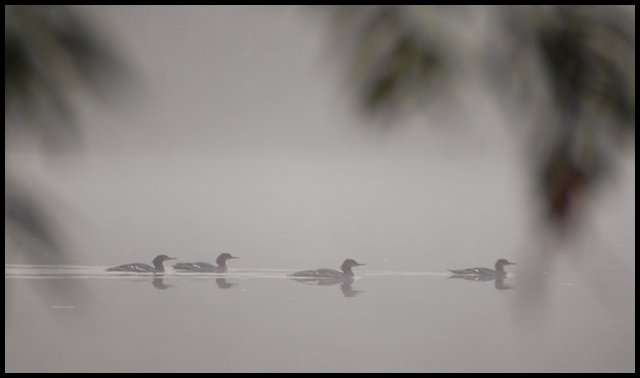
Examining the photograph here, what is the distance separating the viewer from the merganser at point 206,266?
8711 mm

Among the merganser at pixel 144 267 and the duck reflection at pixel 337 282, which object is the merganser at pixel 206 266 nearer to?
the merganser at pixel 144 267

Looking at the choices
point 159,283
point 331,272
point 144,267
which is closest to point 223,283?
point 159,283

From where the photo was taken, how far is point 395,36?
47 centimetres

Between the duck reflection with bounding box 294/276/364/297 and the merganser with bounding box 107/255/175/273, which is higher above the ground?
the merganser with bounding box 107/255/175/273

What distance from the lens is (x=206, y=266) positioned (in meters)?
8.77

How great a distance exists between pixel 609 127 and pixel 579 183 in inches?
1.7

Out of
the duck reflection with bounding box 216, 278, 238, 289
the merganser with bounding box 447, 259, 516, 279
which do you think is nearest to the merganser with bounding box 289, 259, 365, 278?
the duck reflection with bounding box 216, 278, 238, 289

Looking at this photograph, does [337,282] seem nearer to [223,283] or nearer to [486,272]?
[223,283]

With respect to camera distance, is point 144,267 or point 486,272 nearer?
point 144,267

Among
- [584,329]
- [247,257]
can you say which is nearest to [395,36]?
[584,329]

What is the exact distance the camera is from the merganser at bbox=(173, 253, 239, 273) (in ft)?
28.6

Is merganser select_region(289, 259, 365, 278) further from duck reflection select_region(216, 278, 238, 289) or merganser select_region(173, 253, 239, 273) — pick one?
merganser select_region(173, 253, 239, 273)

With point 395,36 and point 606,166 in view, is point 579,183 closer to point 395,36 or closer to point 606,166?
point 606,166

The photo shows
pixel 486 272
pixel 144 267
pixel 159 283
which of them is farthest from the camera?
pixel 486 272
